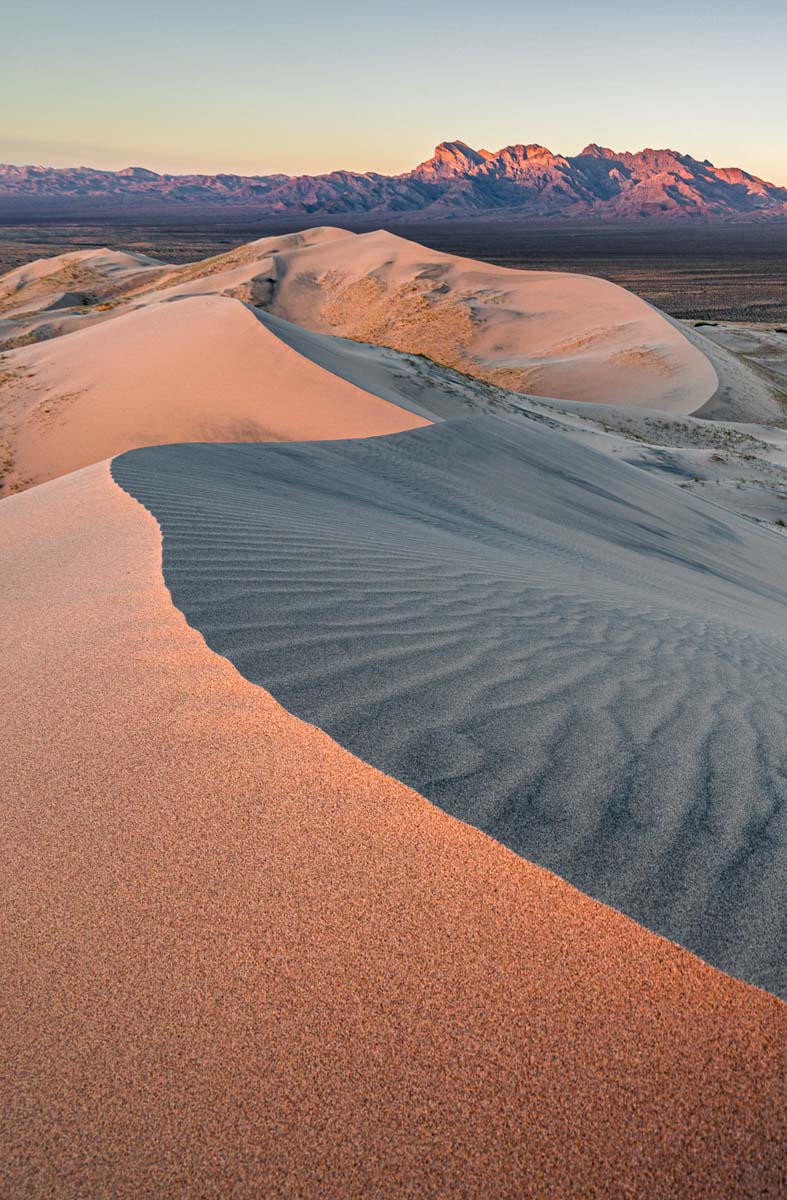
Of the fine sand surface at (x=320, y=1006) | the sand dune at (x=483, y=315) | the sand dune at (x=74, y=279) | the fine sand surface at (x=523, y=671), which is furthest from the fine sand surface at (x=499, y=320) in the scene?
the fine sand surface at (x=320, y=1006)

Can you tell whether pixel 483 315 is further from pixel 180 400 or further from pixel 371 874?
pixel 371 874

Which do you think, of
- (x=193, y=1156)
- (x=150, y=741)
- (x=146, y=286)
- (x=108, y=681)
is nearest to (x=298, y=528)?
(x=108, y=681)

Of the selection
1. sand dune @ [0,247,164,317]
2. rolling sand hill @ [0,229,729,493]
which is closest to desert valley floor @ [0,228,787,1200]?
Answer: rolling sand hill @ [0,229,729,493]

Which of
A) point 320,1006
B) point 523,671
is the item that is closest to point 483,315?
point 523,671

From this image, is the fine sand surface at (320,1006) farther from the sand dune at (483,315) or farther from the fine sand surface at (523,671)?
the sand dune at (483,315)

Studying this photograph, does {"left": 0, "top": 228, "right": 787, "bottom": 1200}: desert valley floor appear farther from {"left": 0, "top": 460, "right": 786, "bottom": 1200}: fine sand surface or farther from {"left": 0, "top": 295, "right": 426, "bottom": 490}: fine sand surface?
{"left": 0, "top": 295, "right": 426, "bottom": 490}: fine sand surface

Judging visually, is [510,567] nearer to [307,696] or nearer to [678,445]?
[307,696]
